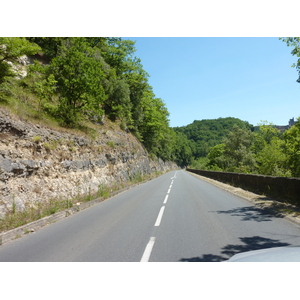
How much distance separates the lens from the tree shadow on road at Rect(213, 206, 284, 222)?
28.5 feet

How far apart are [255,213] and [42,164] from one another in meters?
10.3

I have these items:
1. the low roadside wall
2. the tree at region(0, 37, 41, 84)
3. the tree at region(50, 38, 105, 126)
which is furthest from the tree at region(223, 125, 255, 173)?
the tree at region(0, 37, 41, 84)

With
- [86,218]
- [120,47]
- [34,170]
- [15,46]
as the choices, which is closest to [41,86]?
[15,46]

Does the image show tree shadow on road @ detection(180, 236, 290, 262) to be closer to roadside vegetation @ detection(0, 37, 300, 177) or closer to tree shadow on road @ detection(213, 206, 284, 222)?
tree shadow on road @ detection(213, 206, 284, 222)

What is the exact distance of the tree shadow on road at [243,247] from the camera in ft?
15.8

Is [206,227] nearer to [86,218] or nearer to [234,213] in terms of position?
[234,213]

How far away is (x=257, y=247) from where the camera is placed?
17.8 feet

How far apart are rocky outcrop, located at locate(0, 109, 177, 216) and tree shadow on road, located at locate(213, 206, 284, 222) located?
8219 millimetres

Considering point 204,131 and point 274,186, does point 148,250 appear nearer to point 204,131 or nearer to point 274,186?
point 274,186

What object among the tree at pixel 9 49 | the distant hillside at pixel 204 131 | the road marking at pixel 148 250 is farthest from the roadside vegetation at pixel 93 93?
the distant hillside at pixel 204 131

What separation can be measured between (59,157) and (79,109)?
21.9 feet

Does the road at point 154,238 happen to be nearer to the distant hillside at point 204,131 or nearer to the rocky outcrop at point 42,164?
the rocky outcrop at point 42,164

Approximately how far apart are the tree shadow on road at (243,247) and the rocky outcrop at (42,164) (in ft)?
24.0

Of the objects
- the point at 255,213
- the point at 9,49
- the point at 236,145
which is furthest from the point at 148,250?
the point at 236,145
